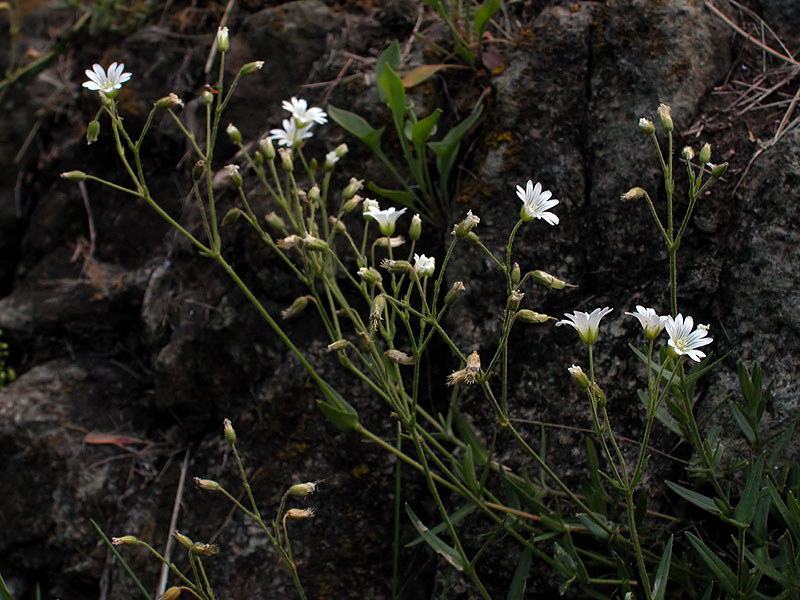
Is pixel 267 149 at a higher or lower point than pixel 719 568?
higher

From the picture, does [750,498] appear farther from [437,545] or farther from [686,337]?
[437,545]

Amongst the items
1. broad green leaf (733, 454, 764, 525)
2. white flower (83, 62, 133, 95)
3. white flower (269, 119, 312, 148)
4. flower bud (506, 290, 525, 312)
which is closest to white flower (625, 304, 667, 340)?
flower bud (506, 290, 525, 312)

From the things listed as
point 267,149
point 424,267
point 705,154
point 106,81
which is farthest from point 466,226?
point 106,81

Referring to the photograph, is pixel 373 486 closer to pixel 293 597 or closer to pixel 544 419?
pixel 293 597

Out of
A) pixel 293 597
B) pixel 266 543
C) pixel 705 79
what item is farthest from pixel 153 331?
pixel 705 79

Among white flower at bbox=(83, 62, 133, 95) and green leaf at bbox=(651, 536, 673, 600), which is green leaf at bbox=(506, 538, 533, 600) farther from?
white flower at bbox=(83, 62, 133, 95)

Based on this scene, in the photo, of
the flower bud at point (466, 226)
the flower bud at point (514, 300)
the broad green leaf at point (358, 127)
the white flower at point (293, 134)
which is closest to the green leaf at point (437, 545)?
the flower bud at point (514, 300)

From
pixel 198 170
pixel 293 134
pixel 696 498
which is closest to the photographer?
pixel 696 498
